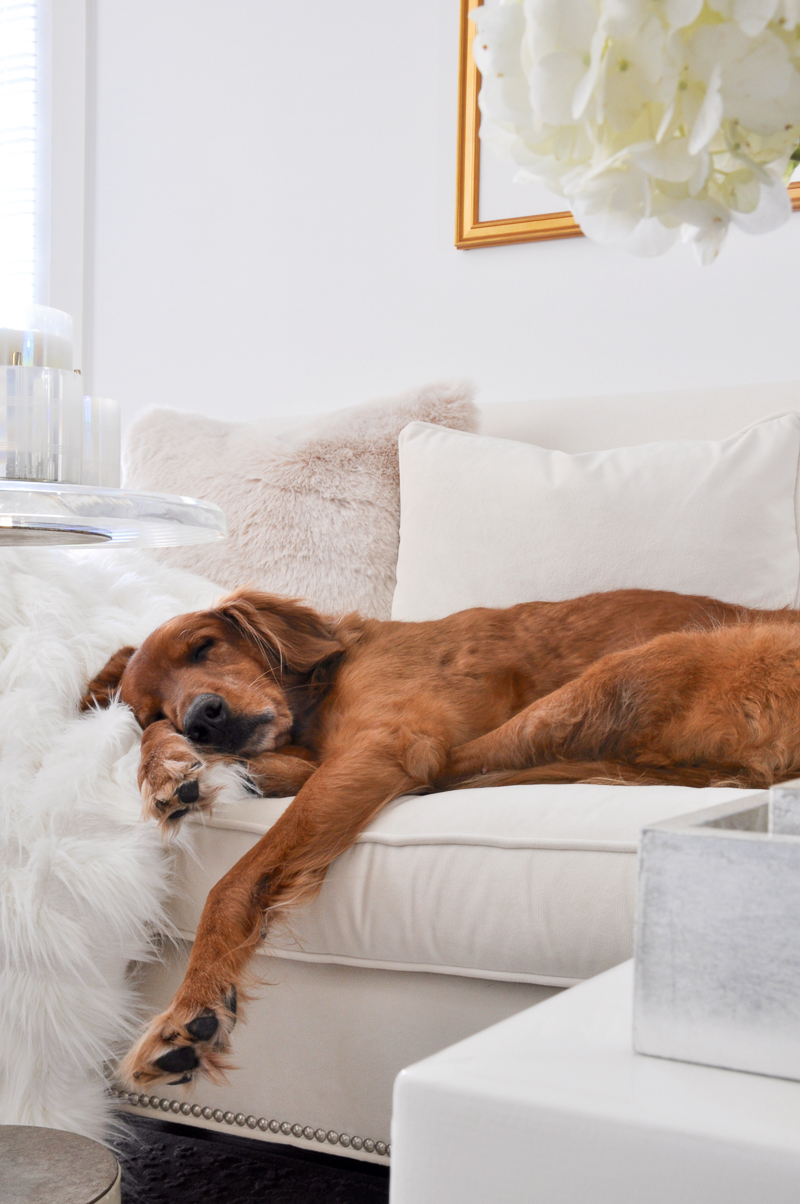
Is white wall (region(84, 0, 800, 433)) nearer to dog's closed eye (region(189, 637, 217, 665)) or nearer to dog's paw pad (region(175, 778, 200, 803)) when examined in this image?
dog's closed eye (region(189, 637, 217, 665))

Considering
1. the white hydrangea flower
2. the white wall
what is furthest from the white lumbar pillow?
the white hydrangea flower

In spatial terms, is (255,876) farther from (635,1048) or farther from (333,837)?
(635,1048)

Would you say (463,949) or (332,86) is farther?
(332,86)

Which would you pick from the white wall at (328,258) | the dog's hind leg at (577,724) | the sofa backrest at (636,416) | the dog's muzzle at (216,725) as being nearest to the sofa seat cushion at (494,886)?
the dog's hind leg at (577,724)

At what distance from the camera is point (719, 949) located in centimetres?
48

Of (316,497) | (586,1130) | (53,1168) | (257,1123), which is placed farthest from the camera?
(316,497)

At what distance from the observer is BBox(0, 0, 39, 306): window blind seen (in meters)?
3.16

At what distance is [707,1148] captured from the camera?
0.42 metres

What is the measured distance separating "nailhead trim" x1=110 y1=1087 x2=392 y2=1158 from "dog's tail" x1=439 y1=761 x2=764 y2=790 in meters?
0.43

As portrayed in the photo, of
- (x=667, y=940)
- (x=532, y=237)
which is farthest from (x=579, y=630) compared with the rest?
(x=532, y=237)

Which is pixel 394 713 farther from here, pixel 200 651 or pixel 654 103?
pixel 654 103

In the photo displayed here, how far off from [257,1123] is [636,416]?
4.61 feet

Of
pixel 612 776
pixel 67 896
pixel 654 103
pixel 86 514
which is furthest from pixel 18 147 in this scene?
pixel 654 103

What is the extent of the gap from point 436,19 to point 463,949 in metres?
2.35
